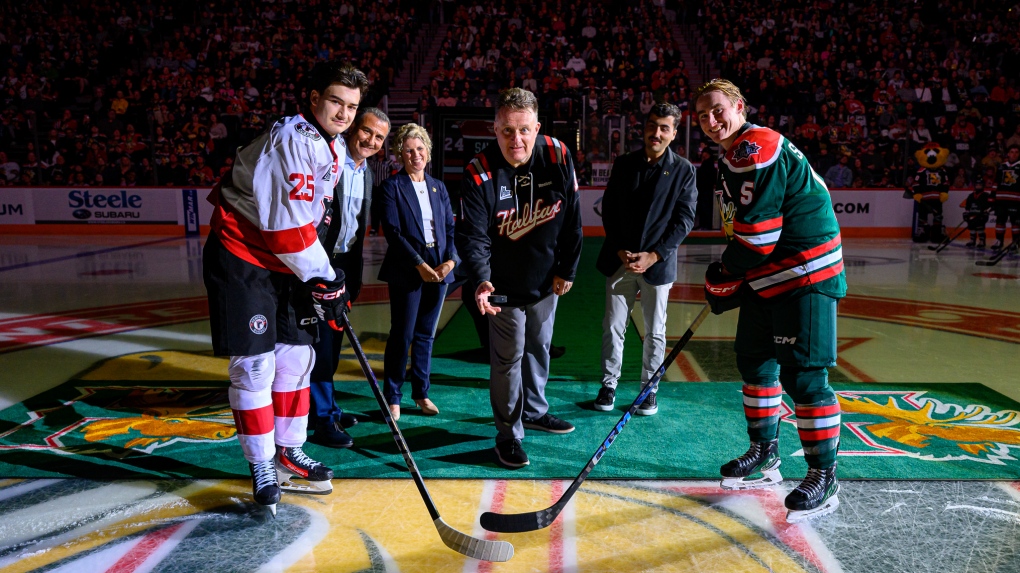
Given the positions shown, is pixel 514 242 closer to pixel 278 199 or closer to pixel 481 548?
pixel 278 199

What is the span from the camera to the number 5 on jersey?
8.61 feet

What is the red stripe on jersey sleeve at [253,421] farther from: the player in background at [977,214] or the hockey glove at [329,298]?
the player in background at [977,214]

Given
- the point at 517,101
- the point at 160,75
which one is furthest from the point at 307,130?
the point at 160,75

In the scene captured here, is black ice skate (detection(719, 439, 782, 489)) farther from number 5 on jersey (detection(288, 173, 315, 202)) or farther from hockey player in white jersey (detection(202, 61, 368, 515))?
number 5 on jersey (detection(288, 173, 315, 202))

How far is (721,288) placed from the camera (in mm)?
2986

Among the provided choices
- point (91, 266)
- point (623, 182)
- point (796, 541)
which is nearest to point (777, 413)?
point (796, 541)

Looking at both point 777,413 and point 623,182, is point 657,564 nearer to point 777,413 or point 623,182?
point 777,413

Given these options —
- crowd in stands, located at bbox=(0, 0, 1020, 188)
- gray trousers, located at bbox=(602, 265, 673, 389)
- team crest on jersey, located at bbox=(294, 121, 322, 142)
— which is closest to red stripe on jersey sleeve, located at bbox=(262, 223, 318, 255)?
team crest on jersey, located at bbox=(294, 121, 322, 142)

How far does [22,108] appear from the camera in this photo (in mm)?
16016

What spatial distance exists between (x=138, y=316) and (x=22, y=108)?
1265 cm

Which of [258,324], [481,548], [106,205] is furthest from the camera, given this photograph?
[106,205]

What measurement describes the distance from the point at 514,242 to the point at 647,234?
0.99 meters

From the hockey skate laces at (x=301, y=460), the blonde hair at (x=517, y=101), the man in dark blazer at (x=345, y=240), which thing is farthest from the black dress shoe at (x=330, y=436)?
the blonde hair at (x=517, y=101)

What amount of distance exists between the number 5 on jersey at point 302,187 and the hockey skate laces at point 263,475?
1.10m
